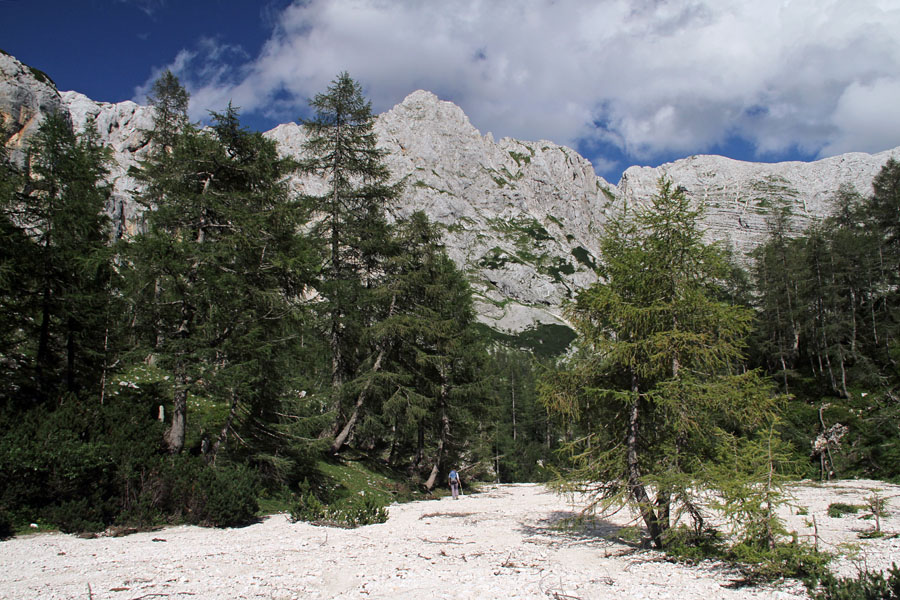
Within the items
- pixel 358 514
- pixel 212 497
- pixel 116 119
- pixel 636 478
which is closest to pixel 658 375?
pixel 636 478

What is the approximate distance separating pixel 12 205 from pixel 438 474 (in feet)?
63.8

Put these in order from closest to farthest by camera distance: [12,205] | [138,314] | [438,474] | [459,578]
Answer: [459,578]
[138,314]
[12,205]
[438,474]

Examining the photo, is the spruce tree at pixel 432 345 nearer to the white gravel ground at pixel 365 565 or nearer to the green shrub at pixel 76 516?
the white gravel ground at pixel 365 565

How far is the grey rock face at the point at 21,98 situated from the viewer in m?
51.2

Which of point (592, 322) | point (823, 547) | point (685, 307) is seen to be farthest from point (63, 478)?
point (823, 547)

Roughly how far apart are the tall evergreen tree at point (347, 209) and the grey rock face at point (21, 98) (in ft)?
163

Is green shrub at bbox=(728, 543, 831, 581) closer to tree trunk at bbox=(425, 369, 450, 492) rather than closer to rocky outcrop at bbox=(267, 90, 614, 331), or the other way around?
tree trunk at bbox=(425, 369, 450, 492)

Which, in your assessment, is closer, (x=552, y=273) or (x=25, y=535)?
(x=25, y=535)

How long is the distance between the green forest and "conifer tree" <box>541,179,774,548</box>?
0.18ft

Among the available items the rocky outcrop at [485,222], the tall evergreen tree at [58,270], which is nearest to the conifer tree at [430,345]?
the tall evergreen tree at [58,270]

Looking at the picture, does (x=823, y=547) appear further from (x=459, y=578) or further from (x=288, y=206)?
(x=288, y=206)

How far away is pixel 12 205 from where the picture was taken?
42.4 ft

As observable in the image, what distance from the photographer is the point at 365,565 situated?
7336mm

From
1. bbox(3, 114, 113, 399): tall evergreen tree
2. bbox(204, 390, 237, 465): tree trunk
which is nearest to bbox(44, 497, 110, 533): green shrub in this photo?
bbox(204, 390, 237, 465): tree trunk
